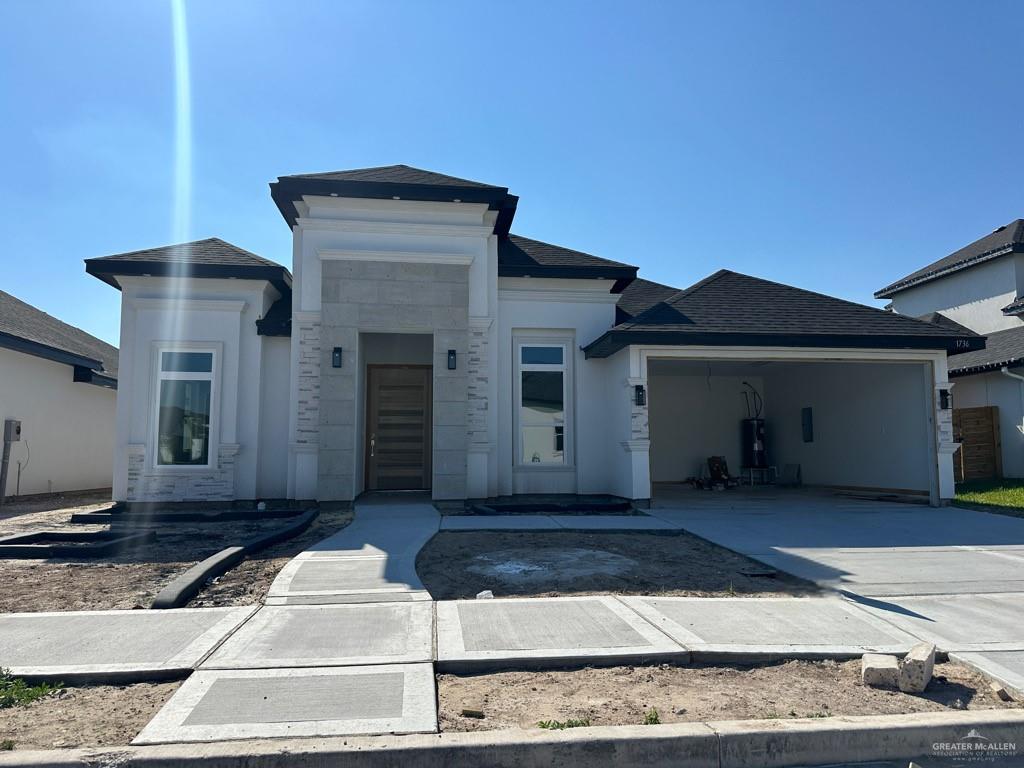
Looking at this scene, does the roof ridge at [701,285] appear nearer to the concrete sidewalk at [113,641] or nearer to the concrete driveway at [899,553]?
the concrete driveway at [899,553]

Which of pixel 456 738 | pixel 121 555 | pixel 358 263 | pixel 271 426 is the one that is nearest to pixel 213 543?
pixel 121 555

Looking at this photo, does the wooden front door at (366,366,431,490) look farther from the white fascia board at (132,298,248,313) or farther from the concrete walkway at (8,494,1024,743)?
the concrete walkway at (8,494,1024,743)

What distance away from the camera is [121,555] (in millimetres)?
8430

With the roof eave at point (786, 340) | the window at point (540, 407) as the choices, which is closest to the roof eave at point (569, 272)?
the window at point (540, 407)

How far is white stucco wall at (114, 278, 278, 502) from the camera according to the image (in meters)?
12.8

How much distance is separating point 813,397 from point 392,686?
53.4 ft

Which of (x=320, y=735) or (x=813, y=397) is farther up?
(x=813, y=397)

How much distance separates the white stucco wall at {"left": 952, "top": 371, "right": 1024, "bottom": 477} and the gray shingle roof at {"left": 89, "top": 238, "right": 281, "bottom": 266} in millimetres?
17495

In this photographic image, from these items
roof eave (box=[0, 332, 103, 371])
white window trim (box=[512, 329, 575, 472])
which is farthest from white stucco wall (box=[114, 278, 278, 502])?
white window trim (box=[512, 329, 575, 472])

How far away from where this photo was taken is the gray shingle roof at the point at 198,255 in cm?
1289

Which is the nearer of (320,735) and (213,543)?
(320,735)

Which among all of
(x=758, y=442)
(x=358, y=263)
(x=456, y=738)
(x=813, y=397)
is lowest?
(x=456, y=738)

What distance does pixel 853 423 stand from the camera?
638 inches

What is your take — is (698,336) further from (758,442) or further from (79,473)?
(79,473)
